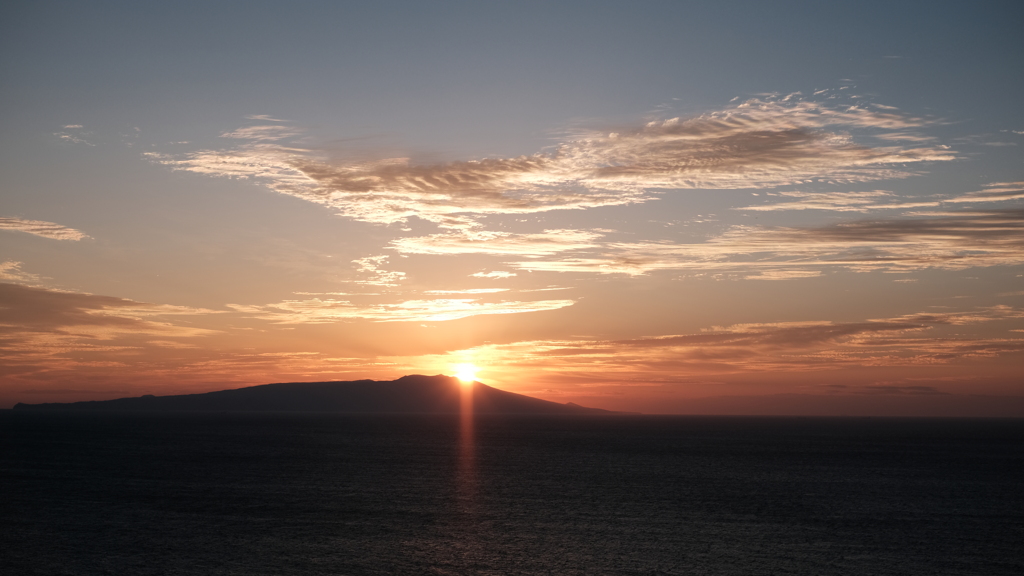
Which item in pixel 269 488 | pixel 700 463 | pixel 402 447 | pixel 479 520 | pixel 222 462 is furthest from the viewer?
pixel 402 447

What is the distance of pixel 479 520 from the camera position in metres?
47.2

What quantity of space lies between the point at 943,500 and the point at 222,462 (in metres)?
75.5

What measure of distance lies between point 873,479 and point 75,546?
244ft

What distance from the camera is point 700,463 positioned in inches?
3794

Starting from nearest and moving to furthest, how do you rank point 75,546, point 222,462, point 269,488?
Answer: point 75,546 → point 269,488 → point 222,462

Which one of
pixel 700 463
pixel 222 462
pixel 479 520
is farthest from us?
pixel 700 463

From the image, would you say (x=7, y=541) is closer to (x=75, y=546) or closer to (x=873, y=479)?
(x=75, y=546)

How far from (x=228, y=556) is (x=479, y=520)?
16.2m

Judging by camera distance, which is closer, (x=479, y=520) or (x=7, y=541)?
(x=7, y=541)

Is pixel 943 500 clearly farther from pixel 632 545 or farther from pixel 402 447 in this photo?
pixel 402 447

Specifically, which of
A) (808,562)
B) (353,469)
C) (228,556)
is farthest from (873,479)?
(228,556)

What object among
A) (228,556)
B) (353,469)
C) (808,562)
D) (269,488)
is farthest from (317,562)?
(353,469)

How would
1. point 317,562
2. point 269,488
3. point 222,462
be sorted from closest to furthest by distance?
point 317,562 < point 269,488 < point 222,462

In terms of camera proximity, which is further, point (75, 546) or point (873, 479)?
point (873, 479)
